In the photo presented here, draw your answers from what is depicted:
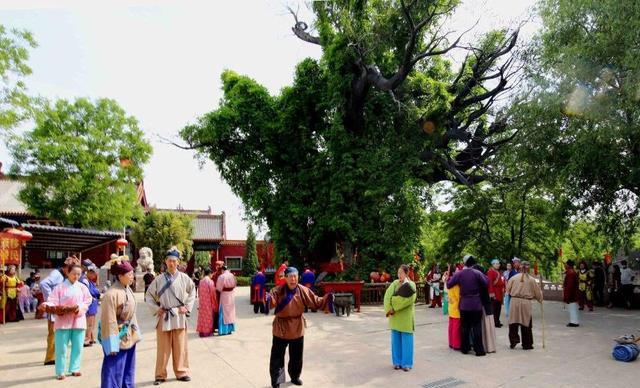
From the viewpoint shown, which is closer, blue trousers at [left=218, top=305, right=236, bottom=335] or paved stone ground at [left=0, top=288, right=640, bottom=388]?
paved stone ground at [left=0, top=288, right=640, bottom=388]

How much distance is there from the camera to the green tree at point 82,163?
22.9 meters

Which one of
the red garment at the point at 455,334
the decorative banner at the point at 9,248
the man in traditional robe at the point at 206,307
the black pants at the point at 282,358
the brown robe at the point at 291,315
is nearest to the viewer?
the black pants at the point at 282,358

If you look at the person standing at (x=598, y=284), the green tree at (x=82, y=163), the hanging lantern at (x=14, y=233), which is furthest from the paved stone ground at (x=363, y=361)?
the green tree at (x=82, y=163)

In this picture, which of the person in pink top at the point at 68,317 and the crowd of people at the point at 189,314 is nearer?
the crowd of people at the point at 189,314

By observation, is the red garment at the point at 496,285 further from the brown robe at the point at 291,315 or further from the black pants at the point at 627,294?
the black pants at the point at 627,294

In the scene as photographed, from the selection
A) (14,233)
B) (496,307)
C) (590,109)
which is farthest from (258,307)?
(590,109)

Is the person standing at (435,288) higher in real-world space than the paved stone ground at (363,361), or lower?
higher

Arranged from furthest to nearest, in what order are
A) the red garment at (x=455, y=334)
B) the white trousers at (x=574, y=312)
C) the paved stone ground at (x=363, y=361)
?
the white trousers at (x=574, y=312) → the red garment at (x=455, y=334) → the paved stone ground at (x=363, y=361)

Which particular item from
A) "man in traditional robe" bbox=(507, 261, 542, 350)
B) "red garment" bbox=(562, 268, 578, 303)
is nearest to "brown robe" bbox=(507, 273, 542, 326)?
"man in traditional robe" bbox=(507, 261, 542, 350)

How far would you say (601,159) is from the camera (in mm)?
11625

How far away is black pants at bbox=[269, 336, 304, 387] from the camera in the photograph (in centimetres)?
633

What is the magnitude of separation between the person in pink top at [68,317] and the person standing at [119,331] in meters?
1.59

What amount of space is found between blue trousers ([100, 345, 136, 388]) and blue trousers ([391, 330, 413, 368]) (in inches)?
154

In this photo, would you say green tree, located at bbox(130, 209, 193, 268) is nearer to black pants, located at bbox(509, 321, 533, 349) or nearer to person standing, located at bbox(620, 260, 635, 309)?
person standing, located at bbox(620, 260, 635, 309)
